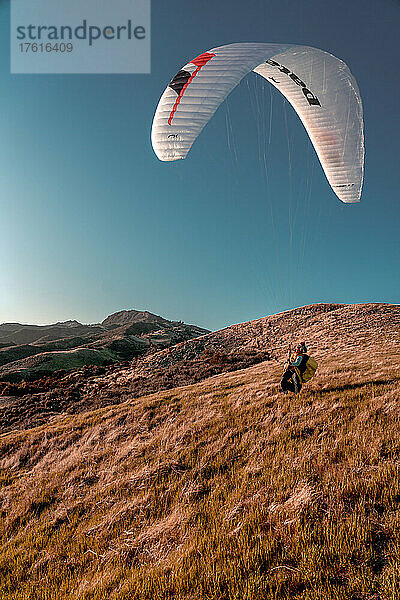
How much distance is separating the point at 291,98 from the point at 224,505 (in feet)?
45.2

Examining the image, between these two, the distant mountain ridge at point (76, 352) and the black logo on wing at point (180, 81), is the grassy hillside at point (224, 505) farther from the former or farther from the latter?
the distant mountain ridge at point (76, 352)

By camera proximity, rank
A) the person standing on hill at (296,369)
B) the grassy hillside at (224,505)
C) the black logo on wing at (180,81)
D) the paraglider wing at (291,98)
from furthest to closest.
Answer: the person standing on hill at (296,369) → the black logo on wing at (180,81) → the paraglider wing at (291,98) → the grassy hillside at (224,505)

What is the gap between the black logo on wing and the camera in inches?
348

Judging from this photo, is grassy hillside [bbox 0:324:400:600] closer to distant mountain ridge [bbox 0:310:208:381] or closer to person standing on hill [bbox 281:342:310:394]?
person standing on hill [bbox 281:342:310:394]

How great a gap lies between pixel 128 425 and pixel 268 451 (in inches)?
230

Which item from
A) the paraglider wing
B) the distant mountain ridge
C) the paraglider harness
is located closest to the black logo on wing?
the paraglider wing

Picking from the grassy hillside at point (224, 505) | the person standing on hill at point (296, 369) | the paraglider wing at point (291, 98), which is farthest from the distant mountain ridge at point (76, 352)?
the paraglider wing at point (291, 98)

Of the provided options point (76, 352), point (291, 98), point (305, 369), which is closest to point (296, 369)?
point (305, 369)

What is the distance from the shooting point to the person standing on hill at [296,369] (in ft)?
29.7

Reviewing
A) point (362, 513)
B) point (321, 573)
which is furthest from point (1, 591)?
point (362, 513)

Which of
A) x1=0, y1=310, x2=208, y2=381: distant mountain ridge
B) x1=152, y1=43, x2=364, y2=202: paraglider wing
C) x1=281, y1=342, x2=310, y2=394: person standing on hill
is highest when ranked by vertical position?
x1=152, y1=43, x2=364, y2=202: paraglider wing

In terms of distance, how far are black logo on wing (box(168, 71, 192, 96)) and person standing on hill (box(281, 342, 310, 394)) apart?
853 cm

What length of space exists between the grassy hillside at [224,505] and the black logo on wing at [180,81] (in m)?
10.1

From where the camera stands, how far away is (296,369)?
911cm
